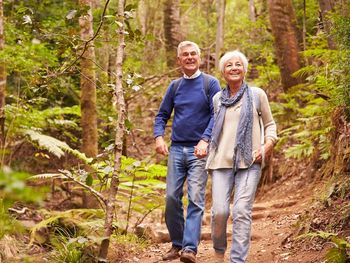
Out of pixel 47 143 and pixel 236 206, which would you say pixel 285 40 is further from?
pixel 236 206

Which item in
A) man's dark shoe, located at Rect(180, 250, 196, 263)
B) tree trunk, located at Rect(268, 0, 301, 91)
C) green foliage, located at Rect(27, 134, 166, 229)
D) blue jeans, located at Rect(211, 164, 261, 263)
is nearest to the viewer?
blue jeans, located at Rect(211, 164, 261, 263)

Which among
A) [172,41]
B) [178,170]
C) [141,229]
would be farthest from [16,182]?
[172,41]

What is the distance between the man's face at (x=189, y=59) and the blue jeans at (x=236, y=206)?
4.20 ft

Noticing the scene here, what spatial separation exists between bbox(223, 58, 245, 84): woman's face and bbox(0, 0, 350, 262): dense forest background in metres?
0.84

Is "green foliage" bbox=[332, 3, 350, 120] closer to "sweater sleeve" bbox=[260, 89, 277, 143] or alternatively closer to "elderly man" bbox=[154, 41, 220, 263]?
"sweater sleeve" bbox=[260, 89, 277, 143]

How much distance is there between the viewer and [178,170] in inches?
226

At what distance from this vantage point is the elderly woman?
4.77m

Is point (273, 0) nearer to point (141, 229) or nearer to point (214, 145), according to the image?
Answer: point (141, 229)

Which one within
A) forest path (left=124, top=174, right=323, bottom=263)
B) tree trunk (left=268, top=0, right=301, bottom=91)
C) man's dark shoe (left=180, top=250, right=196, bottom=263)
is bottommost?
forest path (left=124, top=174, right=323, bottom=263)

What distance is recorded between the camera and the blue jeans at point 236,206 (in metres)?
4.72

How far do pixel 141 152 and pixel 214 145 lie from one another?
1081 centimetres

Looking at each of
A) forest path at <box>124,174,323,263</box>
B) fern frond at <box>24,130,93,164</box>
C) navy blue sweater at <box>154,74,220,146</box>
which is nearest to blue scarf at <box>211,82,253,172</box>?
navy blue sweater at <box>154,74,220,146</box>

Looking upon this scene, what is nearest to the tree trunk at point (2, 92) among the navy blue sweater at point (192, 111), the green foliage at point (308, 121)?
the navy blue sweater at point (192, 111)

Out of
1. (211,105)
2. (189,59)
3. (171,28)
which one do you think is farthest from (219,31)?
(211,105)
